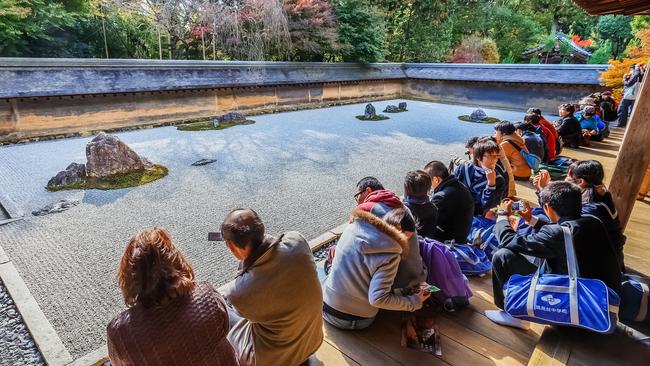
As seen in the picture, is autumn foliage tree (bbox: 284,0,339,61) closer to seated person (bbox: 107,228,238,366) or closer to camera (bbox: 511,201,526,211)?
camera (bbox: 511,201,526,211)

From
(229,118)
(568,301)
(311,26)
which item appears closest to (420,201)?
(568,301)

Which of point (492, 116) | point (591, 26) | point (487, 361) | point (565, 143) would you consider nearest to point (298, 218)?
point (487, 361)

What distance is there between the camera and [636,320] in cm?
196

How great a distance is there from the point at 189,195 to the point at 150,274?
12.9 feet

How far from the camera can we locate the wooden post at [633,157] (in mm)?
2693

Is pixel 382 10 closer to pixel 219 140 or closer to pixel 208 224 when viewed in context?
pixel 219 140

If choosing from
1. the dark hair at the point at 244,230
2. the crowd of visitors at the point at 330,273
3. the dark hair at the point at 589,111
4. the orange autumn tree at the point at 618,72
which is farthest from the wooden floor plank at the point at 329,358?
the orange autumn tree at the point at 618,72

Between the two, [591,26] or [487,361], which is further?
[591,26]

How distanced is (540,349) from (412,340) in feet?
2.21

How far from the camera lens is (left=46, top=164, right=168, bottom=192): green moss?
5.08 metres

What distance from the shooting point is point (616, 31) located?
2080 centimetres

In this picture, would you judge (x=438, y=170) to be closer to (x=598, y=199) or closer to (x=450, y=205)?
(x=450, y=205)

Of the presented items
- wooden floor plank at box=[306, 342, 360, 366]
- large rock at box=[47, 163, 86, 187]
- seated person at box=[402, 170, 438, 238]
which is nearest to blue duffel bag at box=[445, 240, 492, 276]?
seated person at box=[402, 170, 438, 238]

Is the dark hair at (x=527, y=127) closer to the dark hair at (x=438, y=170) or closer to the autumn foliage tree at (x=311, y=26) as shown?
the dark hair at (x=438, y=170)
